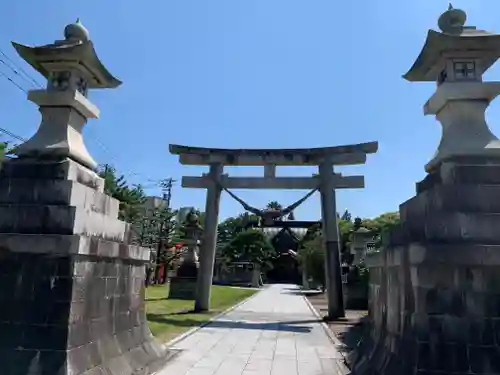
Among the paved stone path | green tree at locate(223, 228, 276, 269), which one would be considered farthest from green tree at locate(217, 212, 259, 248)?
the paved stone path

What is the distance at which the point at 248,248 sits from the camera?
158ft

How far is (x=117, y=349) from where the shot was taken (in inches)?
221

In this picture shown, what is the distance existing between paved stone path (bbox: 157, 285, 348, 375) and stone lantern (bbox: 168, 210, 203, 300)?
6789 millimetres

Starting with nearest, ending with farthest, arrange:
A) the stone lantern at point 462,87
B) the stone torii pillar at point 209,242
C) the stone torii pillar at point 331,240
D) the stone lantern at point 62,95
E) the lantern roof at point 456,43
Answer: the stone lantern at point 462,87
the lantern roof at point 456,43
the stone lantern at point 62,95
the stone torii pillar at point 331,240
the stone torii pillar at point 209,242

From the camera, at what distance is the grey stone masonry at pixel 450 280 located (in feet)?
13.4

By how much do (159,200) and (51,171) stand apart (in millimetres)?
42780

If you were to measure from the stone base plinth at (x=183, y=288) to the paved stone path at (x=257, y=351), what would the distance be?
6727mm

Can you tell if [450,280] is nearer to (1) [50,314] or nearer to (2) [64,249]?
(2) [64,249]

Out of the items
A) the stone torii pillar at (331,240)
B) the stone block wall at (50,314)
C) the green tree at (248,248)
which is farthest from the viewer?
the green tree at (248,248)

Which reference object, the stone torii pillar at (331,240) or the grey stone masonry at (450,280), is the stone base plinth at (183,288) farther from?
the grey stone masonry at (450,280)

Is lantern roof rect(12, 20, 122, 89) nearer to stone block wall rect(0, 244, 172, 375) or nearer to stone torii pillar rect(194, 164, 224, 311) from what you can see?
stone block wall rect(0, 244, 172, 375)

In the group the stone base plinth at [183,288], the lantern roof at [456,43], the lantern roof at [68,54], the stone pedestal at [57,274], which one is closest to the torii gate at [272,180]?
the stone base plinth at [183,288]

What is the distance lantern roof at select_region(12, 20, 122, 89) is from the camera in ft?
18.1

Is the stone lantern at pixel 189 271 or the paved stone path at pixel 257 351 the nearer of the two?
the paved stone path at pixel 257 351
